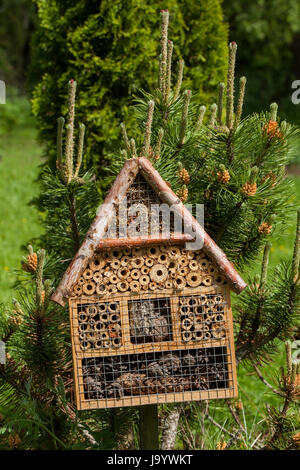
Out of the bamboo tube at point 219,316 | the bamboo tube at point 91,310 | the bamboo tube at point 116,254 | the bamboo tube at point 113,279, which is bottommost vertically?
the bamboo tube at point 219,316

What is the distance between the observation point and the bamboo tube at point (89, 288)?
2.00 meters

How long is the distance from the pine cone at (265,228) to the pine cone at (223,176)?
0.89 feet

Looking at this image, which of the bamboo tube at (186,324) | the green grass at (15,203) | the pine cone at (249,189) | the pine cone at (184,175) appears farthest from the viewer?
the green grass at (15,203)

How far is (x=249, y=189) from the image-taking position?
2.17 metres

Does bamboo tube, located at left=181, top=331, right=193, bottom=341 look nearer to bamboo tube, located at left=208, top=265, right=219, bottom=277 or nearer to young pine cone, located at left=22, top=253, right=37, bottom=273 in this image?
bamboo tube, located at left=208, top=265, right=219, bottom=277

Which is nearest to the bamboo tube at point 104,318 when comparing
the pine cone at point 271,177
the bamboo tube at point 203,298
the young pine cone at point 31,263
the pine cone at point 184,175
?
the bamboo tube at point 203,298

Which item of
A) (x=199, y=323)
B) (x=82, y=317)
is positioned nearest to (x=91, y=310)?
(x=82, y=317)

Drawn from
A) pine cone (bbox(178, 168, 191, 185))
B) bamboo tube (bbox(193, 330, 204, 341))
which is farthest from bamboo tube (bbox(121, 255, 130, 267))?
pine cone (bbox(178, 168, 191, 185))

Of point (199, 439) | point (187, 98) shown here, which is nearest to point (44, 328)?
point (187, 98)

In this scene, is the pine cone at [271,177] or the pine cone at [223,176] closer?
the pine cone at [223,176]

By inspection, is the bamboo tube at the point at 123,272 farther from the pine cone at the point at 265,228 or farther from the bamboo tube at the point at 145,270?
the pine cone at the point at 265,228

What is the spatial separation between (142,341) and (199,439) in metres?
1.19
